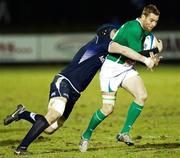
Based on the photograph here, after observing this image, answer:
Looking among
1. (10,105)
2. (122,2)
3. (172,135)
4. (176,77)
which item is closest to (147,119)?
(172,135)

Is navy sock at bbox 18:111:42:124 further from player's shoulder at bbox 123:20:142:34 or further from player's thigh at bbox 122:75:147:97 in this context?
player's shoulder at bbox 123:20:142:34

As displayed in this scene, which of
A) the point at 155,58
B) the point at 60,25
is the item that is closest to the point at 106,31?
the point at 155,58

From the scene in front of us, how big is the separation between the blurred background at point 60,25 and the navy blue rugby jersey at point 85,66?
68.2ft

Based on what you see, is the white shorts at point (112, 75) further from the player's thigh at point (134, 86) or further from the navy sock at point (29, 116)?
the navy sock at point (29, 116)

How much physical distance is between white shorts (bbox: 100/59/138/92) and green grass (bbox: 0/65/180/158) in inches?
37.5

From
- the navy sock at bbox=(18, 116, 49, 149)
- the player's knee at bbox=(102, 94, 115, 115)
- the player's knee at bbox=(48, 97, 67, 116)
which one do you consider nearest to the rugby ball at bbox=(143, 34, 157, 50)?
the player's knee at bbox=(102, 94, 115, 115)

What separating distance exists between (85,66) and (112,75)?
490 millimetres

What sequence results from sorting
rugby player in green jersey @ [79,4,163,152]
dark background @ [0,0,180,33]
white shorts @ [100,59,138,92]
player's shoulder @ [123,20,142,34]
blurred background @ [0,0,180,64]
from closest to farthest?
player's shoulder @ [123,20,142,34], rugby player in green jersey @ [79,4,163,152], white shorts @ [100,59,138,92], blurred background @ [0,0,180,64], dark background @ [0,0,180,33]

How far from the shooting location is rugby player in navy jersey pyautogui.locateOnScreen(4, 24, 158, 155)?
9.58 meters

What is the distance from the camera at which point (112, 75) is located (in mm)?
10141

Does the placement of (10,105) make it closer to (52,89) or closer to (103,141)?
(103,141)

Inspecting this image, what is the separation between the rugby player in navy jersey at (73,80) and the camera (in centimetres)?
958

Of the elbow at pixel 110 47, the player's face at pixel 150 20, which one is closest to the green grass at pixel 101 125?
the elbow at pixel 110 47

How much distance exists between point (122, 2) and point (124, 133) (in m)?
26.6
